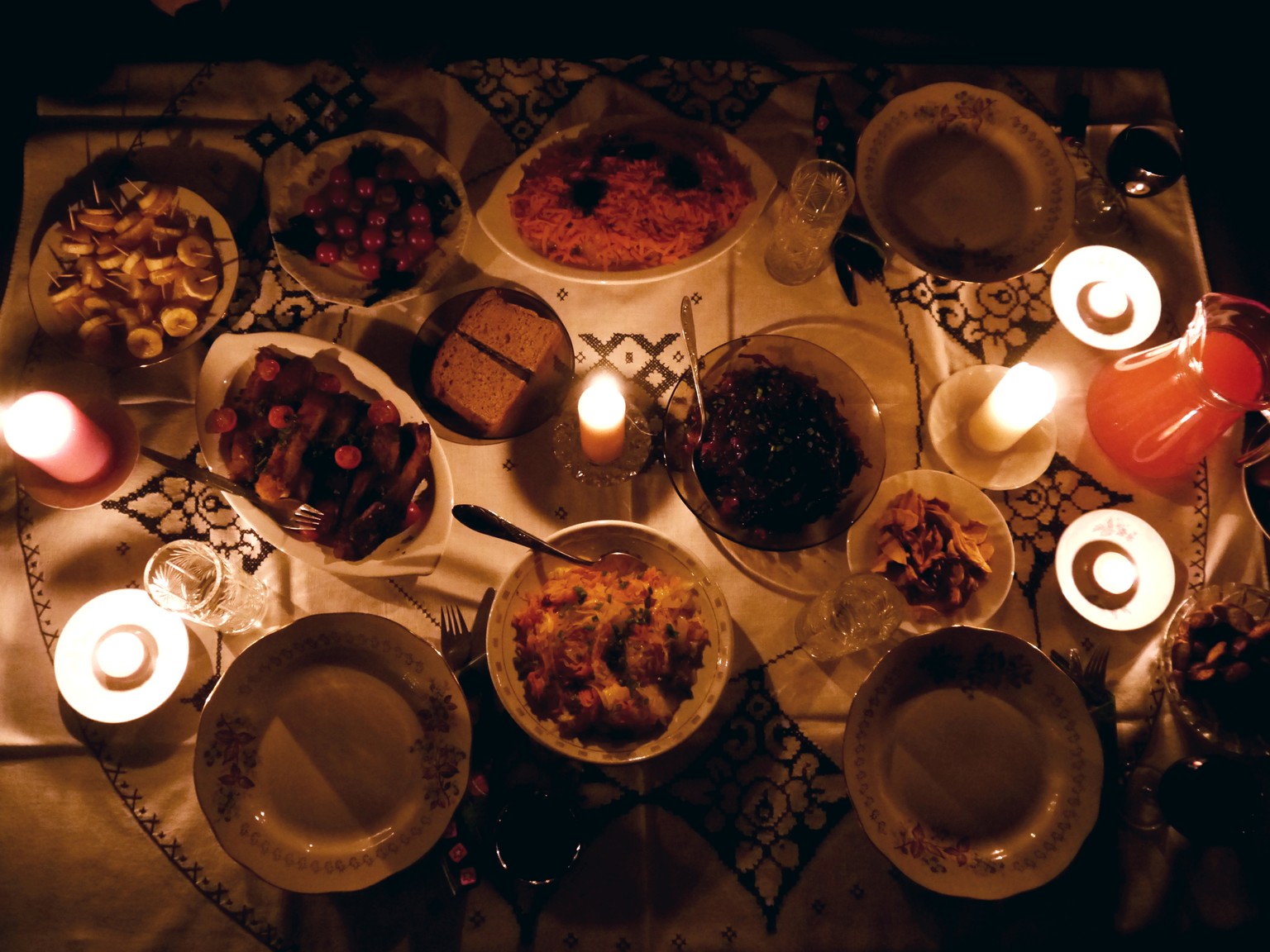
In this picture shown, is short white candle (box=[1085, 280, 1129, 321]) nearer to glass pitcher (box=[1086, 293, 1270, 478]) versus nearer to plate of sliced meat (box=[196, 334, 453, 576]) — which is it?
glass pitcher (box=[1086, 293, 1270, 478])

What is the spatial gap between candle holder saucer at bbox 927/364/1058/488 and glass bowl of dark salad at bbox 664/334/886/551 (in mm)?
244

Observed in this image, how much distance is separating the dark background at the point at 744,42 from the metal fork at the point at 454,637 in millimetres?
1324

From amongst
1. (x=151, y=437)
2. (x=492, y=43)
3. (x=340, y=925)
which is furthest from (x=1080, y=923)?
(x=492, y=43)

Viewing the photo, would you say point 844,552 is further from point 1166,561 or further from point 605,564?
point 1166,561

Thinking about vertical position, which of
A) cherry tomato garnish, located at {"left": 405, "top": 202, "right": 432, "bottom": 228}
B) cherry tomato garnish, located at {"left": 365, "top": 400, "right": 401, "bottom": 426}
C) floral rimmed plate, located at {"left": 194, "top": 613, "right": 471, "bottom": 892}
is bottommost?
floral rimmed plate, located at {"left": 194, "top": 613, "right": 471, "bottom": 892}

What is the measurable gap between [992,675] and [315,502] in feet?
4.52

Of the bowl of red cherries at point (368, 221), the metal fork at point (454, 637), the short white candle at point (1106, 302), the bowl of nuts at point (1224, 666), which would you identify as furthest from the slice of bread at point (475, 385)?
the bowl of nuts at point (1224, 666)

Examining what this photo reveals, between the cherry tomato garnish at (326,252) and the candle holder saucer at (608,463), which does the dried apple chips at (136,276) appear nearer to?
the cherry tomato garnish at (326,252)

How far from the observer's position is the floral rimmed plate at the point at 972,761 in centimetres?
131

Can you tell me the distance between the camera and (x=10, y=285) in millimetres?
1578

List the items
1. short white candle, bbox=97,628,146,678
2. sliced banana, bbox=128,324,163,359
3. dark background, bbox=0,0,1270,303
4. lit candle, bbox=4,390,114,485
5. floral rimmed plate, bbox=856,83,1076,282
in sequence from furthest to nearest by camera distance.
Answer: dark background, bbox=0,0,1270,303, floral rimmed plate, bbox=856,83,1076,282, sliced banana, bbox=128,324,163,359, short white candle, bbox=97,628,146,678, lit candle, bbox=4,390,114,485

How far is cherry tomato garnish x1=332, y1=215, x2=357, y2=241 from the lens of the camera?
1.54 metres

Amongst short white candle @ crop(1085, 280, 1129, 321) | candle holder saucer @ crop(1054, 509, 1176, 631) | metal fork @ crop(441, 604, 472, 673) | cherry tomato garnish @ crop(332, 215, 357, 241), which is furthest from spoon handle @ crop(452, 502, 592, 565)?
short white candle @ crop(1085, 280, 1129, 321)

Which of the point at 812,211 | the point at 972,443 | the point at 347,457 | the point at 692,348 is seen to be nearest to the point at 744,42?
the point at 812,211
